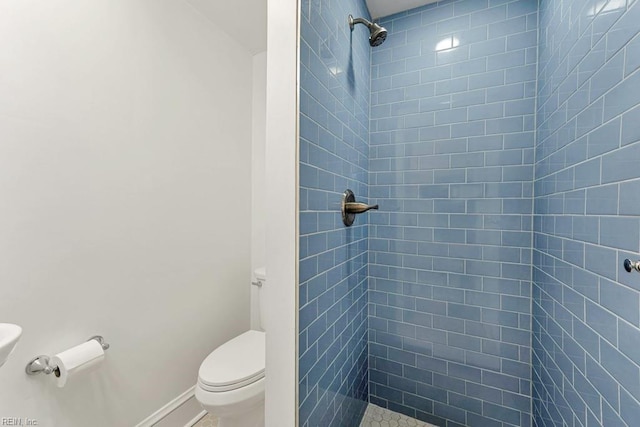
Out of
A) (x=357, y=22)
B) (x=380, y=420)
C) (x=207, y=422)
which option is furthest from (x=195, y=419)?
(x=357, y=22)

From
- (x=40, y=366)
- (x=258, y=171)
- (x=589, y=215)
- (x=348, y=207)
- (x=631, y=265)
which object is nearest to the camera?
(x=631, y=265)

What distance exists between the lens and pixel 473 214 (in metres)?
1.44

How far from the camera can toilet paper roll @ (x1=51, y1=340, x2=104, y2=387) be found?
101 cm

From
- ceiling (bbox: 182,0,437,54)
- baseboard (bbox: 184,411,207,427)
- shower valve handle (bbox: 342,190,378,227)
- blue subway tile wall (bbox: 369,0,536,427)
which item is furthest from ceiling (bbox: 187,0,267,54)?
baseboard (bbox: 184,411,207,427)

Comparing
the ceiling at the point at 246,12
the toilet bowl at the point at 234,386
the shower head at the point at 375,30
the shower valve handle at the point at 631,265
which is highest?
the ceiling at the point at 246,12

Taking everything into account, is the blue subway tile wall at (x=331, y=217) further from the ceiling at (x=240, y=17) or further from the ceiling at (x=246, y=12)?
the ceiling at (x=240, y=17)

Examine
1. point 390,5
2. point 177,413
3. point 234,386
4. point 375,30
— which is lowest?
point 177,413

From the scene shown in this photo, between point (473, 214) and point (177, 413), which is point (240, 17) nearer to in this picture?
point (473, 214)

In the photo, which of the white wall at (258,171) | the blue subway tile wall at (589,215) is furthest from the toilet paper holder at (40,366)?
the blue subway tile wall at (589,215)

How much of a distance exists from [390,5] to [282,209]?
1.50m

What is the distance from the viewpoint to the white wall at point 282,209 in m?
0.80

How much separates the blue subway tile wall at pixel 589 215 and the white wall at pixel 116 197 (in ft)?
5.98

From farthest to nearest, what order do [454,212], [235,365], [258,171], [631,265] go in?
[258,171], [454,212], [235,365], [631,265]

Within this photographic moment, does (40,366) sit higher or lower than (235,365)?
higher
